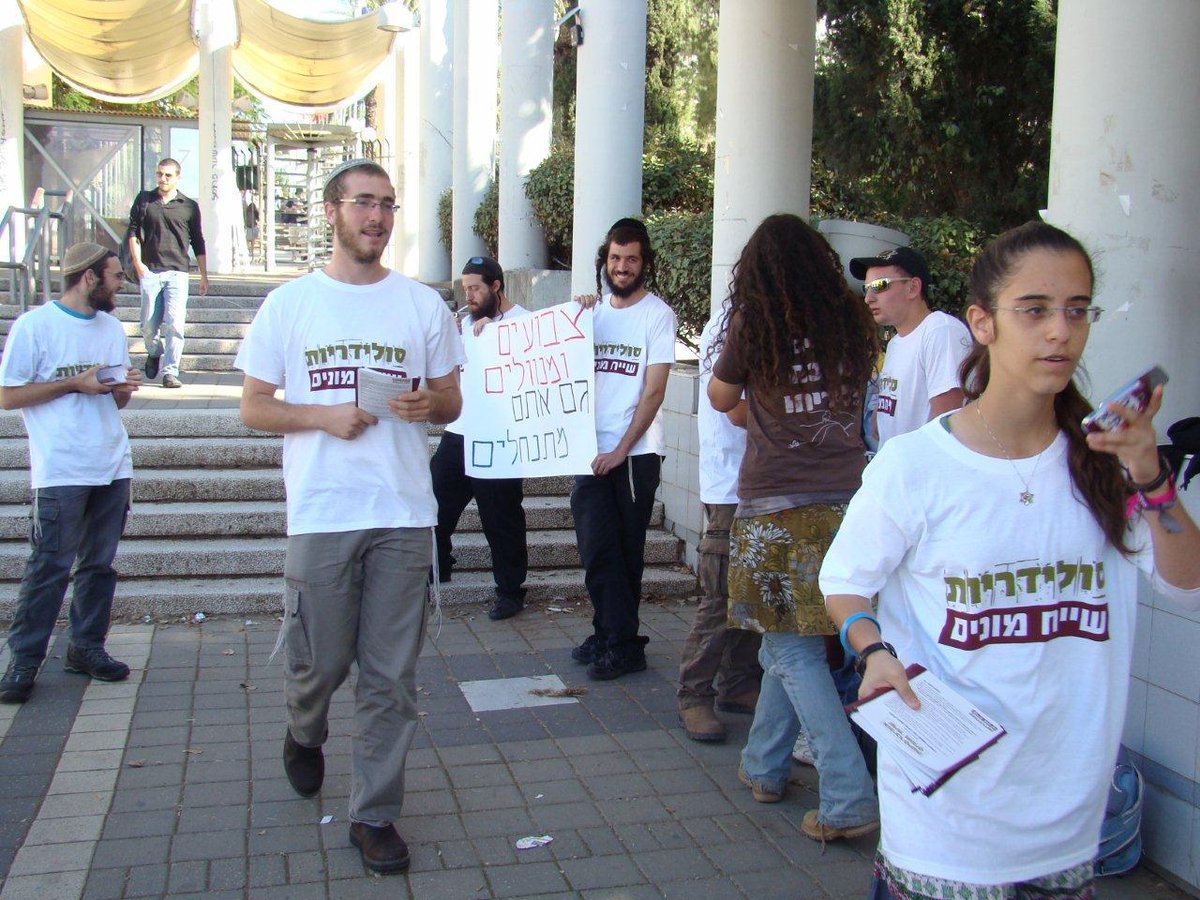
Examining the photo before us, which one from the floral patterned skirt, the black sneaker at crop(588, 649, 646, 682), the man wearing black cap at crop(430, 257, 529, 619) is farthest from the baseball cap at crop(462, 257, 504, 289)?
the floral patterned skirt

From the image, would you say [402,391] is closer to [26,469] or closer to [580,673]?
[580,673]

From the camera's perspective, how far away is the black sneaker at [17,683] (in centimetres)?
543

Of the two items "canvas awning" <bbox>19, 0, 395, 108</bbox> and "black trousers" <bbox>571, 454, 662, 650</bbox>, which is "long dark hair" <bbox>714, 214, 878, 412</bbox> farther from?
"canvas awning" <bbox>19, 0, 395, 108</bbox>

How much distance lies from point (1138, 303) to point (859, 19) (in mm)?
9840

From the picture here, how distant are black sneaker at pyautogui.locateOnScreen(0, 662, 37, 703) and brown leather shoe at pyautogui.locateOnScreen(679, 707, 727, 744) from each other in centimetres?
291

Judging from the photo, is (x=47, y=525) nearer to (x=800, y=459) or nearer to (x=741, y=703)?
(x=741, y=703)

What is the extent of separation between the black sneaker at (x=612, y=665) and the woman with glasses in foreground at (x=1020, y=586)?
11.8 feet

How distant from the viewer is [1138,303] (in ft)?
13.3

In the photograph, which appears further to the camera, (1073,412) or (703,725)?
(703,725)

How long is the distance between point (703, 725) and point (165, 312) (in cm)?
762

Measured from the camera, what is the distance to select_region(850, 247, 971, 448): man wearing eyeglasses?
14.9 ft

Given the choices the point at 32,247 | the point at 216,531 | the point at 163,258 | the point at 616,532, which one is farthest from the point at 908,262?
the point at 32,247

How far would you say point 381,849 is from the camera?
392 cm

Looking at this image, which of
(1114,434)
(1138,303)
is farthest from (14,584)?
(1114,434)
